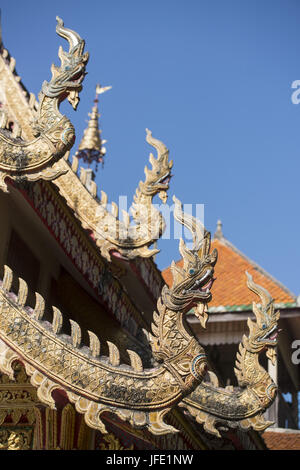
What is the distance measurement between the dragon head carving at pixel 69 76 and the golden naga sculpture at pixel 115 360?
1.32 metres

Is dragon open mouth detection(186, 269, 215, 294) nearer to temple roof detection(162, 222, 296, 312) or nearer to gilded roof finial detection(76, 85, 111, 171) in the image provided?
temple roof detection(162, 222, 296, 312)

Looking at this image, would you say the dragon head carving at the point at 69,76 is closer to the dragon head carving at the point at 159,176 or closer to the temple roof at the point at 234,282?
the dragon head carving at the point at 159,176

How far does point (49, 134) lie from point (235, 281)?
8.31 metres

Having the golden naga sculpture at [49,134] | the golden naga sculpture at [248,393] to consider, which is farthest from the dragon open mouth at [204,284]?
the golden naga sculpture at [248,393]

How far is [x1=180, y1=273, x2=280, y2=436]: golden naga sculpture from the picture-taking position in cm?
701

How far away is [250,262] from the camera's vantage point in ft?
48.2

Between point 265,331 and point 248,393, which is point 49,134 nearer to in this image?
point 265,331

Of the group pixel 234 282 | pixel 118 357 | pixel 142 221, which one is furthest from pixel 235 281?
pixel 118 357

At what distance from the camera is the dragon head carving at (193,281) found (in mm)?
5348

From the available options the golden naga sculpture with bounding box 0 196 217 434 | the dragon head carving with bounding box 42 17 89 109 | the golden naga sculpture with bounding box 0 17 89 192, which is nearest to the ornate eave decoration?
the golden naga sculpture with bounding box 0 196 217 434

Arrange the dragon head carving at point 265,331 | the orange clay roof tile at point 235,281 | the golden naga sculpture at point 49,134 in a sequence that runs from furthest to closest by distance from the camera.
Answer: the orange clay roof tile at point 235,281 → the dragon head carving at point 265,331 → the golden naga sculpture at point 49,134

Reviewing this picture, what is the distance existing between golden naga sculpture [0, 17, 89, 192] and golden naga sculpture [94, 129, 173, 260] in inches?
82.2
